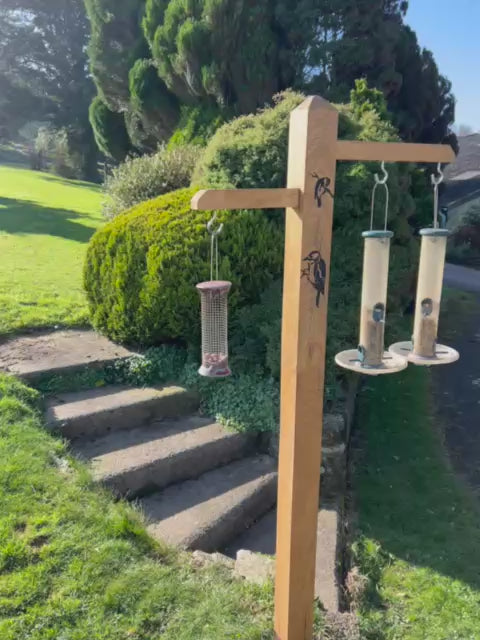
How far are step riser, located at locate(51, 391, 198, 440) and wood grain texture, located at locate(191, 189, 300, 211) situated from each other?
10.3 feet

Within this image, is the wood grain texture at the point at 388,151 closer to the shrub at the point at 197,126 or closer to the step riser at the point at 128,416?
the step riser at the point at 128,416

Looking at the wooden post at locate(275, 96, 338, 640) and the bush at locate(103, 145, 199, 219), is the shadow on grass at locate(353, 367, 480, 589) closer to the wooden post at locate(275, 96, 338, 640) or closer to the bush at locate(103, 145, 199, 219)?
the wooden post at locate(275, 96, 338, 640)

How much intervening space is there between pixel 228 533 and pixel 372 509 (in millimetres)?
1298

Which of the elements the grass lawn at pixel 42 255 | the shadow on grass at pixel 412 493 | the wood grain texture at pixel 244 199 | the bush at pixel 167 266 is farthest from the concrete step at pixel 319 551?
the grass lawn at pixel 42 255

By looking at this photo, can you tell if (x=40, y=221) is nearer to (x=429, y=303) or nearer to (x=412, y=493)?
(x=412, y=493)

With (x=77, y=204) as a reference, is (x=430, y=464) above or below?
below

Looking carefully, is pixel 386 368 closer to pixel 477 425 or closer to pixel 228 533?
pixel 228 533

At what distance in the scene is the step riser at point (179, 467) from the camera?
4180 mm

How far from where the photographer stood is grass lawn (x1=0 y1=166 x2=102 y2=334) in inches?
263

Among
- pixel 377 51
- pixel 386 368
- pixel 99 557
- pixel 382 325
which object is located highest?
pixel 377 51

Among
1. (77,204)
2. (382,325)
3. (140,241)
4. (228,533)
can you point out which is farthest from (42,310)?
(77,204)

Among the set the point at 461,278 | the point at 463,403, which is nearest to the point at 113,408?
the point at 463,403

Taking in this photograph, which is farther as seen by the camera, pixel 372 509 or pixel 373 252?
pixel 372 509

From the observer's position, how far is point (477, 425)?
244 inches
